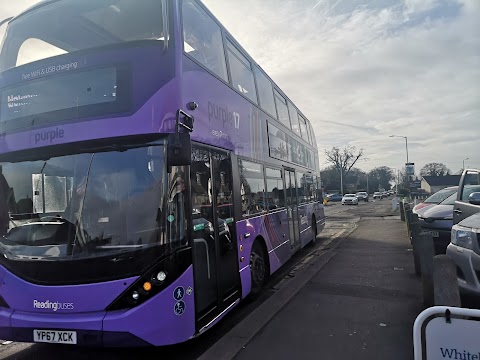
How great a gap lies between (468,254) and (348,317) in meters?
1.75

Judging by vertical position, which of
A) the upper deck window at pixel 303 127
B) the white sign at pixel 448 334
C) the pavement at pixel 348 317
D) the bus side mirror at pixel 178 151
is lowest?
the pavement at pixel 348 317

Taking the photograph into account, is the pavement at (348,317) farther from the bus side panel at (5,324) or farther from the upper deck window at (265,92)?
the upper deck window at (265,92)

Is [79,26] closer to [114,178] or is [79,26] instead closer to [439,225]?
[114,178]

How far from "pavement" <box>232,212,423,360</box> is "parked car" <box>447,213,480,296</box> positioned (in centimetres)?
87

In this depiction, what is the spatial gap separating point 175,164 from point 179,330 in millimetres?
1719

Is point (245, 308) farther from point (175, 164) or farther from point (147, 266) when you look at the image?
point (175, 164)

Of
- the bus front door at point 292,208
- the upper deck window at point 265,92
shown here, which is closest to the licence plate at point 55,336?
the upper deck window at point 265,92

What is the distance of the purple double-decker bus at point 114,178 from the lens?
378 cm

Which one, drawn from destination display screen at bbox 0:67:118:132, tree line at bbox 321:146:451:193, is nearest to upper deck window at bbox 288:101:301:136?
destination display screen at bbox 0:67:118:132

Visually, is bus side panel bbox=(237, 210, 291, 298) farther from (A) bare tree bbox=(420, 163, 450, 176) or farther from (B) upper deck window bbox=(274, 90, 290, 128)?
(A) bare tree bbox=(420, 163, 450, 176)

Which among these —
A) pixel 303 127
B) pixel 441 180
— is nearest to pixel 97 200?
pixel 303 127

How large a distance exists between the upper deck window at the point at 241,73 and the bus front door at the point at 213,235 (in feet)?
5.23

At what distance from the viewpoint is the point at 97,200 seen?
4.00 m

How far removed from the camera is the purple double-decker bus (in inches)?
149
